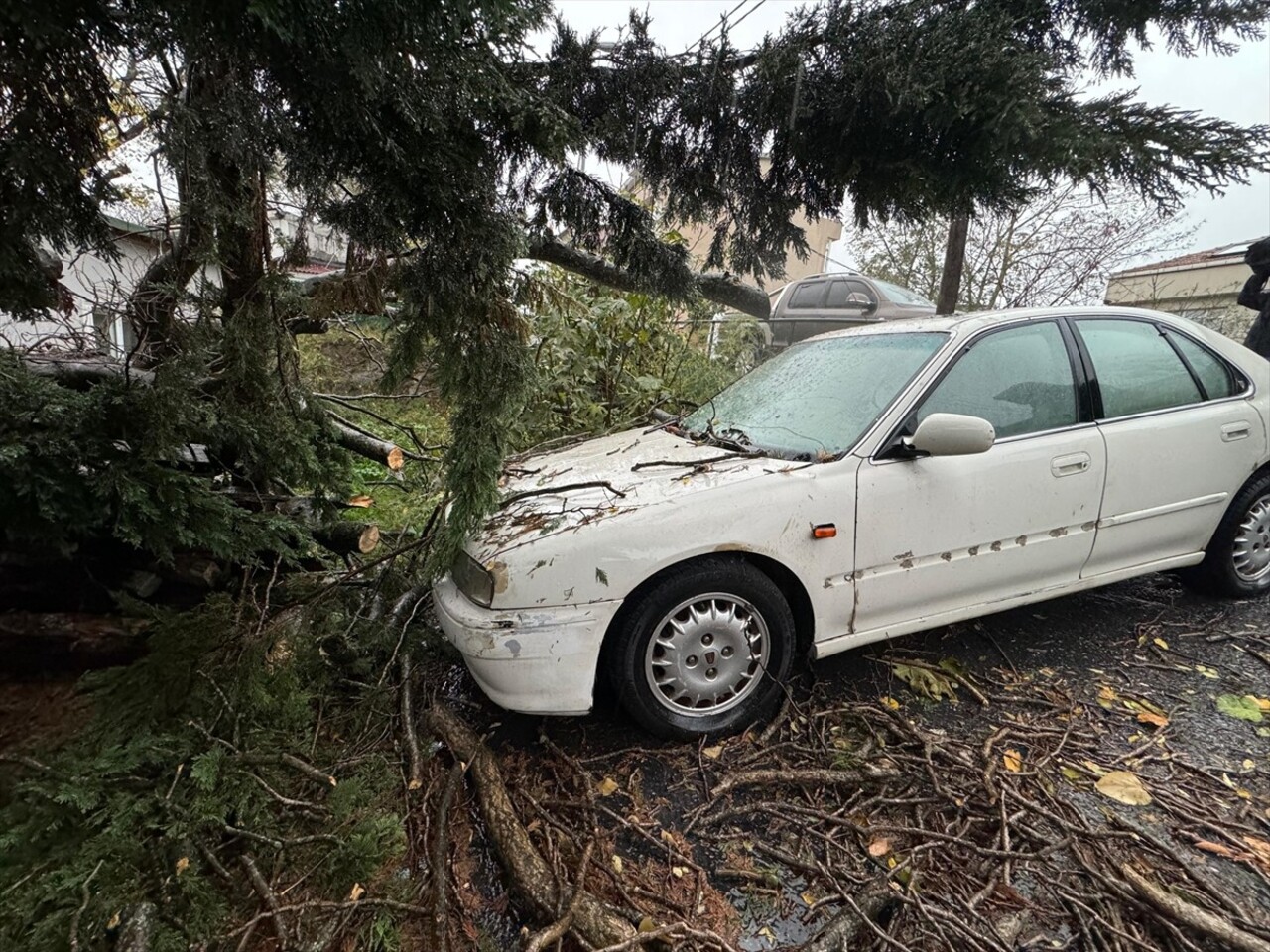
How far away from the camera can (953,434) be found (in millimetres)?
2316

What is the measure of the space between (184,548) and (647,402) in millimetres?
3481

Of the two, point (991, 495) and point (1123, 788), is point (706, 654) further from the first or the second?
point (1123, 788)

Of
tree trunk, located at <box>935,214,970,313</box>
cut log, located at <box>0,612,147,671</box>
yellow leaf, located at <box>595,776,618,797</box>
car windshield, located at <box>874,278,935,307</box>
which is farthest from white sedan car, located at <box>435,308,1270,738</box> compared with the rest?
car windshield, located at <box>874,278,935,307</box>

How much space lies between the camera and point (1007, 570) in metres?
2.66

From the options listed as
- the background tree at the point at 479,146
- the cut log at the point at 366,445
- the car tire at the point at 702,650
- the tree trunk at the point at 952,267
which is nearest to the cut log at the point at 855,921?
the car tire at the point at 702,650

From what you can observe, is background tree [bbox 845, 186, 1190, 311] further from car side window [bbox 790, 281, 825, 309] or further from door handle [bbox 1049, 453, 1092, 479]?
door handle [bbox 1049, 453, 1092, 479]

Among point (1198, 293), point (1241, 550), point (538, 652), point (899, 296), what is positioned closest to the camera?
point (538, 652)

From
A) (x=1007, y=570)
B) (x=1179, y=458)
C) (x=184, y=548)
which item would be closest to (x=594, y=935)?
(x=1007, y=570)

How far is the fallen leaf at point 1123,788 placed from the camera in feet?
6.75

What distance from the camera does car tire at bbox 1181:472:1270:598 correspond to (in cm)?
320

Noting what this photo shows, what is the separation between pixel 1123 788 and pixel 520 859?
2083 mm

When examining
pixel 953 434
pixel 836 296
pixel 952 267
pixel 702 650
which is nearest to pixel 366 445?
pixel 702 650

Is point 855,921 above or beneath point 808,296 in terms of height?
beneath

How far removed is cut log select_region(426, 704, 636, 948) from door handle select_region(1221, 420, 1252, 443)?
363 centimetres
